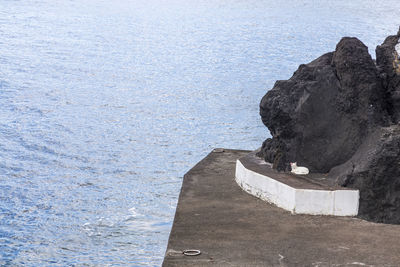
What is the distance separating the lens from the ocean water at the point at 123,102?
39.5 feet

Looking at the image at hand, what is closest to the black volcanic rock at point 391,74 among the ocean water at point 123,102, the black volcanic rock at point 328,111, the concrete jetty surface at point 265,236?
the black volcanic rock at point 328,111

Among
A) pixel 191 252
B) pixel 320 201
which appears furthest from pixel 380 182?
pixel 191 252

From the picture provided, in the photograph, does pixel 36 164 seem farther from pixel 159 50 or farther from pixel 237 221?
pixel 159 50

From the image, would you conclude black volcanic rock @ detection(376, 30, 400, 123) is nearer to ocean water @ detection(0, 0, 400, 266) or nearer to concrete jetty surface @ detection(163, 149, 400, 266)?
concrete jetty surface @ detection(163, 149, 400, 266)

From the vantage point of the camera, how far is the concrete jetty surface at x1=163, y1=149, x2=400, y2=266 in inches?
239

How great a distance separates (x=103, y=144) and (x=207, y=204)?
1006 cm

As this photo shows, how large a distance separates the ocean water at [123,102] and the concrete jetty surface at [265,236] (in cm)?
342

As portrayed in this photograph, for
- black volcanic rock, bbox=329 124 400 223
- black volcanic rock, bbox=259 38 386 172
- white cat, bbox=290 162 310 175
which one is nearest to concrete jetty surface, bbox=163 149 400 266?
black volcanic rock, bbox=329 124 400 223

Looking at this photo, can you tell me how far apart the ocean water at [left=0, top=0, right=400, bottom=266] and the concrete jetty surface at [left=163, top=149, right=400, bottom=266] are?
3417 mm

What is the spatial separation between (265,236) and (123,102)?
53.7ft

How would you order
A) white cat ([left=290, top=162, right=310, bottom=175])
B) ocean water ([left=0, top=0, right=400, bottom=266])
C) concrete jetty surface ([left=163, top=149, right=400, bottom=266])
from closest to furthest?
concrete jetty surface ([left=163, top=149, right=400, bottom=266])
white cat ([left=290, top=162, right=310, bottom=175])
ocean water ([left=0, top=0, right=400, bottom=266])

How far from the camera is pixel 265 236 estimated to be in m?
6.70

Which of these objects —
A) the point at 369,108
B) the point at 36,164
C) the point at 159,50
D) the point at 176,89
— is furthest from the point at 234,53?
the point at 369,108

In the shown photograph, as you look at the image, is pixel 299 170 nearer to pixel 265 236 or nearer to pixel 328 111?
pixel 328 111
